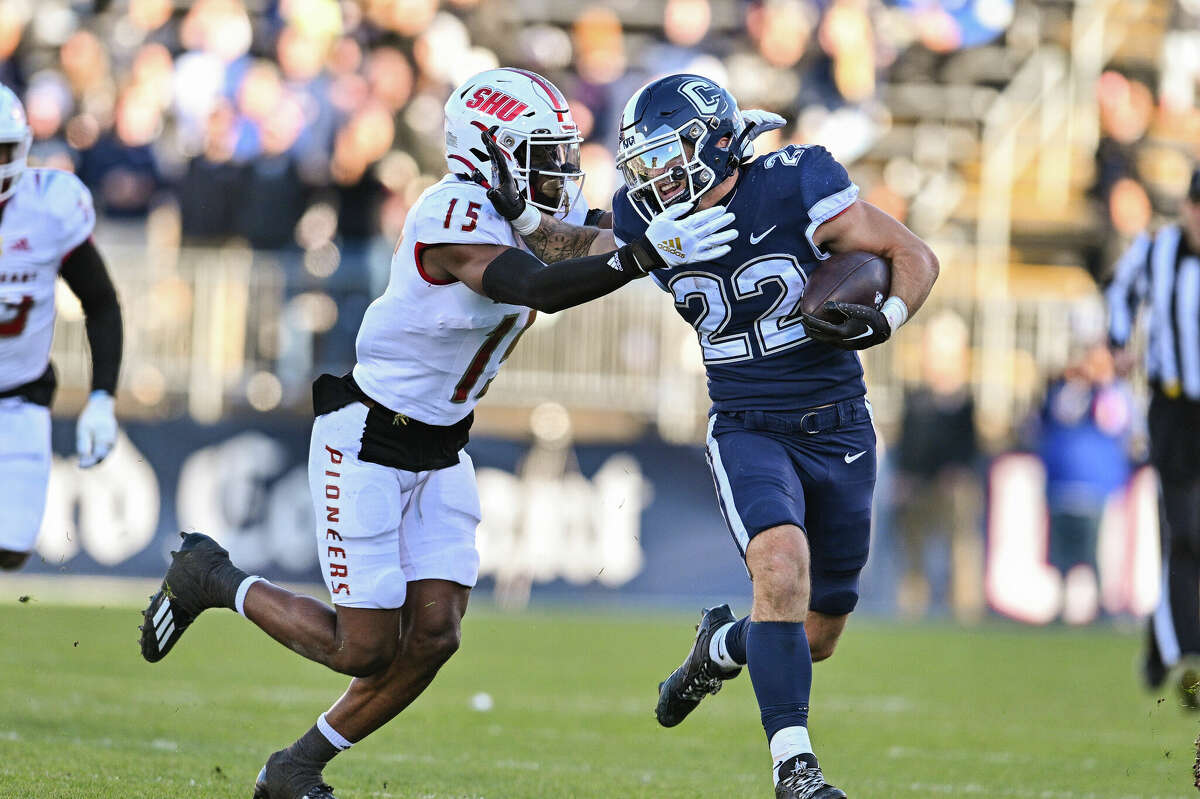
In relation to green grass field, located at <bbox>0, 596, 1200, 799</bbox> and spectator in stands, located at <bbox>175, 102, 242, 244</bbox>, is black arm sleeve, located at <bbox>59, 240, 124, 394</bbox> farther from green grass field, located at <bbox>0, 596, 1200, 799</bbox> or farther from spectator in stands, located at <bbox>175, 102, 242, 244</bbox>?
spectator in stands, located at <bbox>175, 102, 242, 244</bbox>

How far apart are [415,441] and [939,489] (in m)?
8.92

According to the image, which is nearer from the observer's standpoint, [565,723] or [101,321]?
[101,321]

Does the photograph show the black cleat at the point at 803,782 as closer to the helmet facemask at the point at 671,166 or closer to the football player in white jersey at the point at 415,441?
the football player in white jersey at the point at 415,441

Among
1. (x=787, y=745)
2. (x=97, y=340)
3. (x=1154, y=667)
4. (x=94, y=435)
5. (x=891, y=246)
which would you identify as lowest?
(x=1154, y=667)

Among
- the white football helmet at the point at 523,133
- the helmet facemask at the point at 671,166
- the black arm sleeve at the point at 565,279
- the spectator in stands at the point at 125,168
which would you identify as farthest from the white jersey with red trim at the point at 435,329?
the spectator in stands at the point at 125,168

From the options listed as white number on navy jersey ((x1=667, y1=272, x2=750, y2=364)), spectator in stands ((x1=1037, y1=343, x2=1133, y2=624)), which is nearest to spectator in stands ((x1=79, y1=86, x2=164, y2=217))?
spectator in stands ((x1=1037, y1=343, x2=1133, y2=624))

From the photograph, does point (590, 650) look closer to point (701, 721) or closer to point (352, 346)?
point (701, 721)

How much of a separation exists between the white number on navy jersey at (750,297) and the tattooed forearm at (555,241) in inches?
11.9

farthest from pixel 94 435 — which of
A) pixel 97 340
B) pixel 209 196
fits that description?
pixel 209 196

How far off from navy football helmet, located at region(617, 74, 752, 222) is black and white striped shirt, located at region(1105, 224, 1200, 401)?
464 cm

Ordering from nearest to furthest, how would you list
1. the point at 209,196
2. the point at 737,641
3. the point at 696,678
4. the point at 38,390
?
1. the point at 737,641
2. the point at 696,678
3. the point at 38,390
4. the point at 209,196

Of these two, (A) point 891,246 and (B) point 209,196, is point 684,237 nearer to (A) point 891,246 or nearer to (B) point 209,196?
(A) point 891,246

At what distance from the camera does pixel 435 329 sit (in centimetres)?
509

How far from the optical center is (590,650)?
10.5 meters
